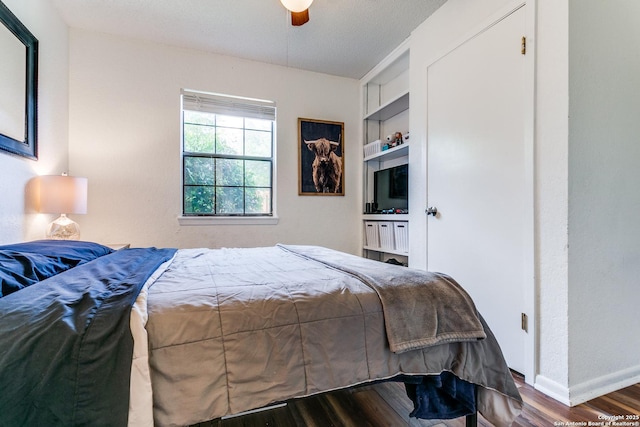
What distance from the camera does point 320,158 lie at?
3.53 meters

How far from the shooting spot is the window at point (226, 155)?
10.3ft

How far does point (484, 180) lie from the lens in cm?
205

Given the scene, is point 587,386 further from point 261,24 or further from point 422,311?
point 261,24

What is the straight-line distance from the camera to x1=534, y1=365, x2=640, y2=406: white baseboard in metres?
1.54

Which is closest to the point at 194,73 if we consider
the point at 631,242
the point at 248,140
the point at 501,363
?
the point at 248,140

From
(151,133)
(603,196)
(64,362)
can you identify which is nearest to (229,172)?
(151,133)

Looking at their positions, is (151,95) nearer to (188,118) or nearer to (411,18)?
(188,118)

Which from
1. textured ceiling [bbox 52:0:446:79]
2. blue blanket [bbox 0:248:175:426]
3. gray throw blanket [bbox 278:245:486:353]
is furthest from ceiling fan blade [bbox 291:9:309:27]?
blue blanket [bbox 0:248:175:426]

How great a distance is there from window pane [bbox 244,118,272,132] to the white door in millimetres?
1743

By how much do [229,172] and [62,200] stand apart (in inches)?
56.7

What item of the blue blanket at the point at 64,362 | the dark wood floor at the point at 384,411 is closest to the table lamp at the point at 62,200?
the blue blanket at the point at 64,362

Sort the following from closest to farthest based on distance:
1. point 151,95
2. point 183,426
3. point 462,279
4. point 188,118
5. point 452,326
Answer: point 183,426 → point 452,326 → point 462,279 → point 151,95 → point 188,118

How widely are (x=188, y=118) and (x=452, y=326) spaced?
121 inches

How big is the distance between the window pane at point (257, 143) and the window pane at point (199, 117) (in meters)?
0.37
